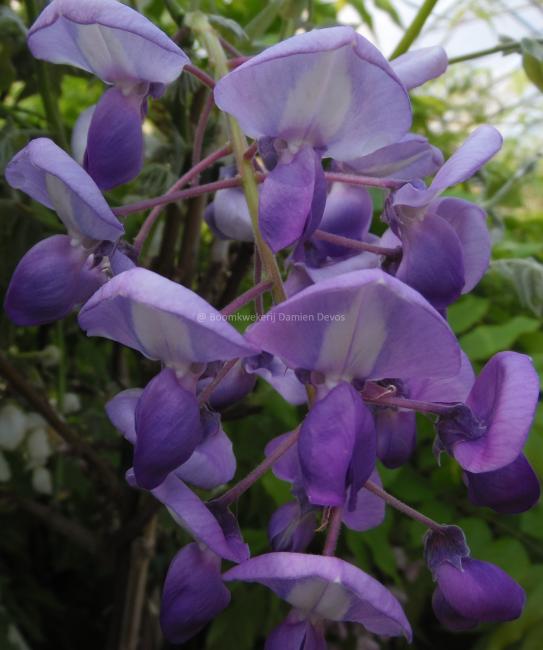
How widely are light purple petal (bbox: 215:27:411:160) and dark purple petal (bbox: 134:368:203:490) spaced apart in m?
0.17

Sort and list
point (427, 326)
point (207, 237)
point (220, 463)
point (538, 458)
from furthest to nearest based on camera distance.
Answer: point (207, 237) → point (538, 458) → point (220, 463) → point (427, 326)

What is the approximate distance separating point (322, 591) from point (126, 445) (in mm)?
443

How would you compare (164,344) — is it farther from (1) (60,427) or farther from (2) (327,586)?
(1) (60,427)

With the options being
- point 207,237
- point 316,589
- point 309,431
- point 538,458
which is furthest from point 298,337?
point 207,237

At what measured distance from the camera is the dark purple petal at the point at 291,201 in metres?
0.45

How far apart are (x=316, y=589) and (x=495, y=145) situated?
295mm

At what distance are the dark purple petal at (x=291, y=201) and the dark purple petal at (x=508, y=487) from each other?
7.1 inches

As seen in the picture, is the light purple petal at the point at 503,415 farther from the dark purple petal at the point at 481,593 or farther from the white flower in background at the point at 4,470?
the white flower in background at the point at 4,470

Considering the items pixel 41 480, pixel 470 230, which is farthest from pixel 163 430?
pixel 41 480

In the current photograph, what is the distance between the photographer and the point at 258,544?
901 millimetres

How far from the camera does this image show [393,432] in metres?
0.54

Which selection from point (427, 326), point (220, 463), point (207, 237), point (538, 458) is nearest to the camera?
point (427, 326)

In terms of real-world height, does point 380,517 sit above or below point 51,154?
below

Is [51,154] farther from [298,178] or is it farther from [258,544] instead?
[258,544]
